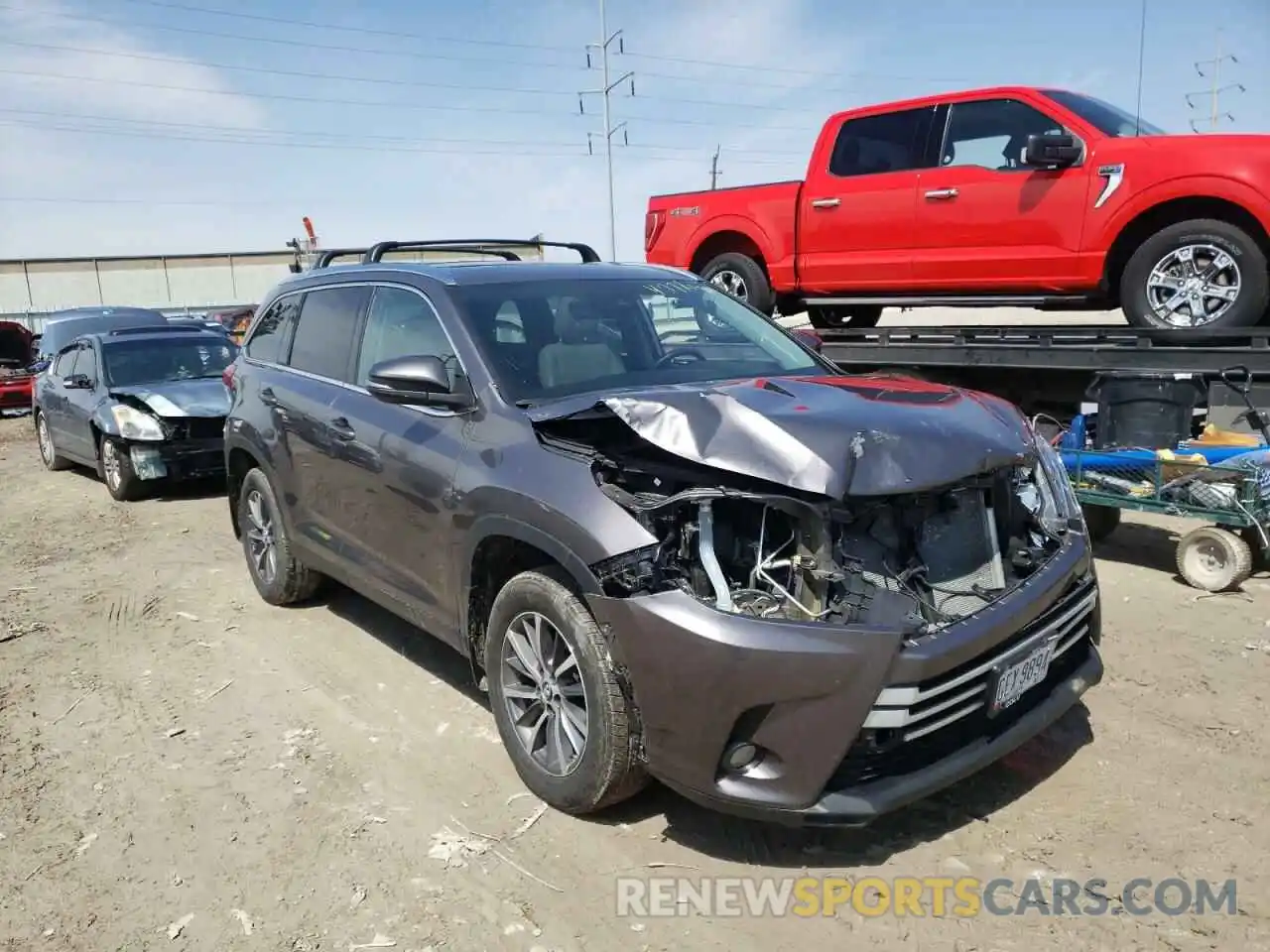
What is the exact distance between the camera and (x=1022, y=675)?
2951 millimetres

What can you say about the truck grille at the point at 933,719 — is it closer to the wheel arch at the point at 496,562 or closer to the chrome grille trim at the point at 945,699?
the chrome grille trim at the point at 945,699

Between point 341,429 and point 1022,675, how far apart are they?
9.99 feet

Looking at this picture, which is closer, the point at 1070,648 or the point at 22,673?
the point at 1070,648

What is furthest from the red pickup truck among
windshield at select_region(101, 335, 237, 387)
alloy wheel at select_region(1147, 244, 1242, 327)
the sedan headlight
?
windshield at select_region(101, 335, 237, 387)

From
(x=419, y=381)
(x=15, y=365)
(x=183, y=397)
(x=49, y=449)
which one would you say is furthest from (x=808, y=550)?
(x=15, y=365)

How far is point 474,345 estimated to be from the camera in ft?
12.3

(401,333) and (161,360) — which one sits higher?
(401,333)

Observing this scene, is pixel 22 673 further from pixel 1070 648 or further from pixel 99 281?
pixel 99 281

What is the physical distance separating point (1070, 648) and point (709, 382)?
164cm

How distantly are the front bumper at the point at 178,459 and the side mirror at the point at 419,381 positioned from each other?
19.8 ft

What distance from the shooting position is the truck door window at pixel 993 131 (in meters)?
6.79

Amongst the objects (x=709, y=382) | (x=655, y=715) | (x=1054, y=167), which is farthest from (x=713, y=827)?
(x=1054, y=167)

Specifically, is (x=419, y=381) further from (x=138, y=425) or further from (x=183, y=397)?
(x=183, y=397)

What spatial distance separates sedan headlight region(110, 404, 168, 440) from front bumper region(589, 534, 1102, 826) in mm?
7562
